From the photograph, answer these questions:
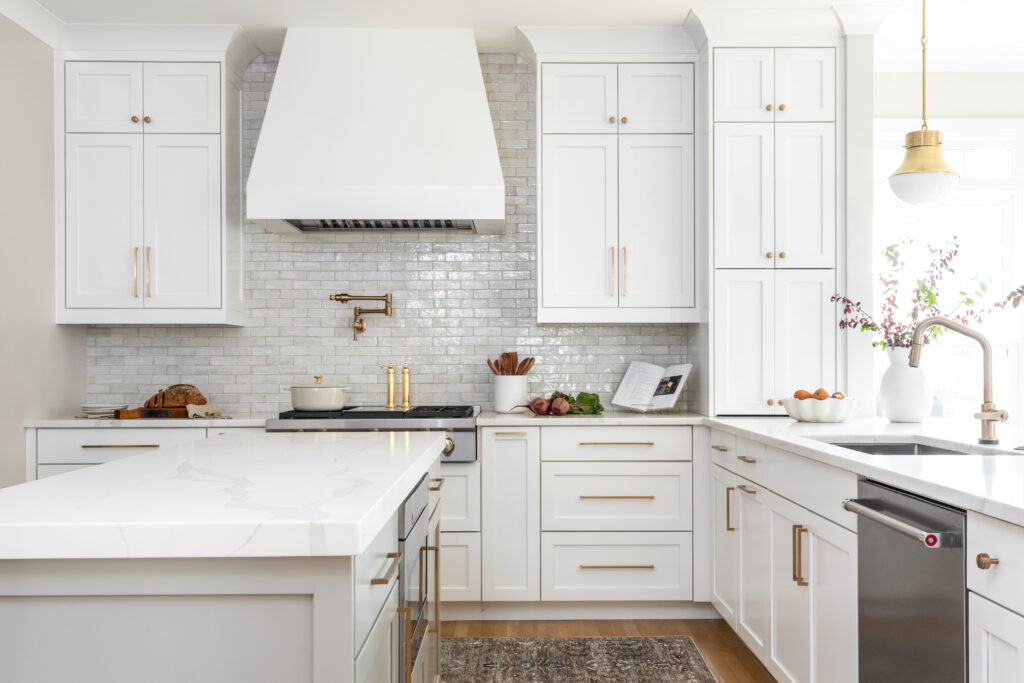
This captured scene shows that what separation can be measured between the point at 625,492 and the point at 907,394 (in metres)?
1.23

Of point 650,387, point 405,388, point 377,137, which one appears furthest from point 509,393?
point 377,137

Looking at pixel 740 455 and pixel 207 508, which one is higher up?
pixel 207 508

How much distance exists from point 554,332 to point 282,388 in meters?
1.47

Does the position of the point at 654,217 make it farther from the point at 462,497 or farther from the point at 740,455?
the point at 462,497

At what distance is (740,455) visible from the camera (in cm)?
295

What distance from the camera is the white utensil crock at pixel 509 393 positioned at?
3.75 m

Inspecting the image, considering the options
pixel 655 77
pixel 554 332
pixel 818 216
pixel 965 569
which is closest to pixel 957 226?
pixel 818 216

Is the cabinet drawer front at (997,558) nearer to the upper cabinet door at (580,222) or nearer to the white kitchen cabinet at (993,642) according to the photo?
the white kitchen cabinet at (993,642)

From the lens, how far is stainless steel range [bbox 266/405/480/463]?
3367 mm

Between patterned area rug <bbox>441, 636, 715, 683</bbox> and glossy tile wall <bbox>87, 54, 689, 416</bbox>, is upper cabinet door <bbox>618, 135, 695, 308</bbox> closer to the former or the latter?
glossy tile wall <bbox>87, 54, 689, 416</bbox>

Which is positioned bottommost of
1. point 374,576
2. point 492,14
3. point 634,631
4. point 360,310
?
point 634,631

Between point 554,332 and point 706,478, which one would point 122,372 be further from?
point 706,478

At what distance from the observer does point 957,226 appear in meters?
4.15

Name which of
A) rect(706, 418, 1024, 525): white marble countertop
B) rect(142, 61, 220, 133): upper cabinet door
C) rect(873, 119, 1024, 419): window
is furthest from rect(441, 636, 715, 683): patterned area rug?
rect(142, 61, 220, 133): upper cabinet door
